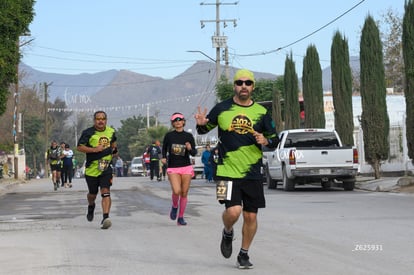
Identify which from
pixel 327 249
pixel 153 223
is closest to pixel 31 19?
pixel 153 223

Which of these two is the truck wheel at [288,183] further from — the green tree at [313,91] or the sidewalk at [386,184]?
the green tree at [313,91]

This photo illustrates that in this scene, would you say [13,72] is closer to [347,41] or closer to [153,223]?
[347,41]

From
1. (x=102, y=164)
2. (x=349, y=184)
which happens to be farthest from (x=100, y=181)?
(x=349, y=184)

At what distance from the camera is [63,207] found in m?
19.1

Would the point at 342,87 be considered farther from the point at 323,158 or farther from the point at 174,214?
the point at 174,214

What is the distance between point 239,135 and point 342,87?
77.9 ft

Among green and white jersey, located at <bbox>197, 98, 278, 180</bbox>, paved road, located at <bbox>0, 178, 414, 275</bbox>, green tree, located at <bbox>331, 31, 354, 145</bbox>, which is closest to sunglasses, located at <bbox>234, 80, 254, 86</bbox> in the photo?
green and white jersey, located at <bbox>197, 98, 278, 180</bbox>

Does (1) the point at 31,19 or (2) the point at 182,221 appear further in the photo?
(1) the point at 31,19

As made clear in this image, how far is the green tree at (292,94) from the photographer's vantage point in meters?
42.2

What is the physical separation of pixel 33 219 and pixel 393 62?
156ft

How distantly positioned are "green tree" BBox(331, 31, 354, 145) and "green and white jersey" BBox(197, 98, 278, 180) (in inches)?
915

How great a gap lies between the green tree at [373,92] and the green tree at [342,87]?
11.4 ft

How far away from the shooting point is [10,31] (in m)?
27.8

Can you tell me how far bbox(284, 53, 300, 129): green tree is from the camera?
42219mm
